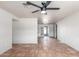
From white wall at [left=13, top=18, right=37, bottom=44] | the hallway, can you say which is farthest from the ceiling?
white wall at [left=13, top=18, right=37, bottom=44]

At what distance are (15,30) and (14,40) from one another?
82 centimetres

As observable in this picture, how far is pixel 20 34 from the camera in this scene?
30.5 feet

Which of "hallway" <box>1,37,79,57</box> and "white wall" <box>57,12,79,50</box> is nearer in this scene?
"hallway" <box>1,37,79,57</box>

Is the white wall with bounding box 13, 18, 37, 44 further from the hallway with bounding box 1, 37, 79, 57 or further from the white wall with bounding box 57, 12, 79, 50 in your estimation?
the white wall with bounding box 57, 12, 79, 50

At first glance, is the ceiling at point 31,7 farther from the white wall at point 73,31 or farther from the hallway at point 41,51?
the hallway at point 41,51

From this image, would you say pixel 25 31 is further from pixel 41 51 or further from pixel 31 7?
pixel 31 7

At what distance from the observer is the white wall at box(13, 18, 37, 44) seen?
914 centimetres

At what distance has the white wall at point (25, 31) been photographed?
914cm

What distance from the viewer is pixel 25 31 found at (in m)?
9.27

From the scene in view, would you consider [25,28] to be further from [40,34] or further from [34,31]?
[40,34]

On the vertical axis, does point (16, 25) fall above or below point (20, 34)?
above

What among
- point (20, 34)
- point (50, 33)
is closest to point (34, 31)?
point (20, 34)

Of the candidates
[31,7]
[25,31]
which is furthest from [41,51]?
[25,31]

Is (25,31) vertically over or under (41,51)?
over
